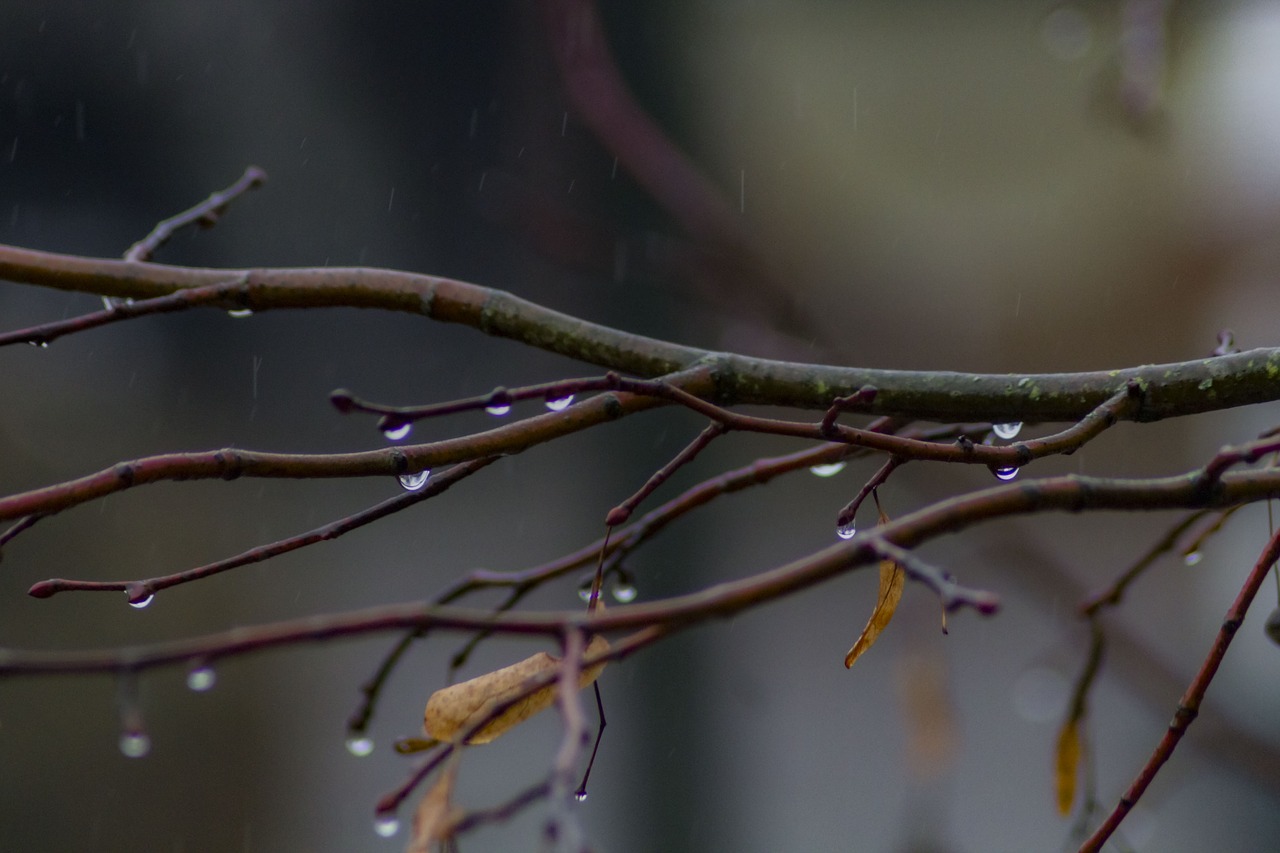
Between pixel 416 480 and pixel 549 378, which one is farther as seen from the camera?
pixel 549 378

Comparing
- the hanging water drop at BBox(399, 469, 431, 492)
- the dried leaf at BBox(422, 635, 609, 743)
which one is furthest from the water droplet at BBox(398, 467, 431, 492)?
the dried leaf at BBox(422, 635, 609, 743)

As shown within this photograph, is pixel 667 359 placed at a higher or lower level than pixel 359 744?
higher

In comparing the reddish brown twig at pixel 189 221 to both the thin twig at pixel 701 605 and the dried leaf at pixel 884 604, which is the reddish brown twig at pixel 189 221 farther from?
the dried leaf at pixel 884 604

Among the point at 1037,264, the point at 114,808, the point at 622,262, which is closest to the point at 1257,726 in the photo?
the point at 1037,264

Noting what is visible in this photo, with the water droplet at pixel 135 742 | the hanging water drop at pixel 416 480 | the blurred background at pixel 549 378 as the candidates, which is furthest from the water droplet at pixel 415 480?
the blurred background at pixel 549 378

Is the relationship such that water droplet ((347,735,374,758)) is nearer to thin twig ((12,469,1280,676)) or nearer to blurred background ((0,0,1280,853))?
thin twig ((12,469,1280,676))

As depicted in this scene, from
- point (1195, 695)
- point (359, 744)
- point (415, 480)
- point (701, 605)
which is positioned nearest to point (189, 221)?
point (415, 480)

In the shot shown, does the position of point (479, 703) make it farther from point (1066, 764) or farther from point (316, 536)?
point (1066, 764)

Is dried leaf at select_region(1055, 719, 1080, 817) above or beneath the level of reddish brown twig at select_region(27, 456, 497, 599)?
beneath
